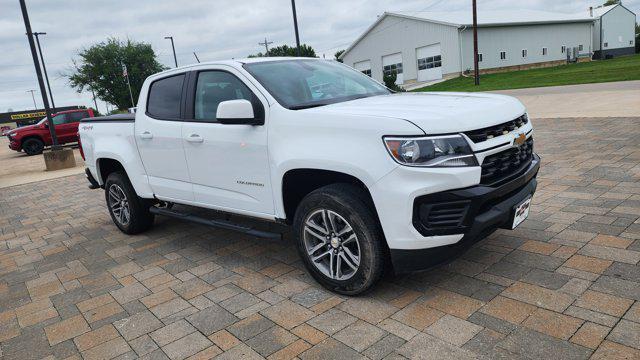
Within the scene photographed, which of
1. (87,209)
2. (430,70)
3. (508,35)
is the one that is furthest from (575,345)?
(508,35)

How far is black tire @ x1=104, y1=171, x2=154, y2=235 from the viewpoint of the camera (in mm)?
5453

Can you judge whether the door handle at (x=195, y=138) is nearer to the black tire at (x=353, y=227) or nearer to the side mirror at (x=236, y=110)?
the side mirror at (x=236, y=110)

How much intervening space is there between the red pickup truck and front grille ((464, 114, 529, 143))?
2035 cm

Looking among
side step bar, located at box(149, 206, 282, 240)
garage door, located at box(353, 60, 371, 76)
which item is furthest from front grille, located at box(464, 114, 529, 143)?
garage door, located at box(353, 60, 371, 76)

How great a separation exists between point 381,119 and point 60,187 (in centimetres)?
942

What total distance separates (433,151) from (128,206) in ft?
13.1

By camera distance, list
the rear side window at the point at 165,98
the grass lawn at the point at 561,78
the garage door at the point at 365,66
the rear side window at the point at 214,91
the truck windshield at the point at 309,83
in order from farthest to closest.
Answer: the garage door at the point at 365,66
the grass lawn at the point at 561,78
the rear side window at the point at 165,98
the rear side window at the point at 214,91
the truck windshield at the point at 309,83

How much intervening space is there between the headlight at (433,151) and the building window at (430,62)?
37.9 m

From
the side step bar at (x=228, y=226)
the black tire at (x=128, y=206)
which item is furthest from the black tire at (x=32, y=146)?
the side step bar at (x=228, y=226)

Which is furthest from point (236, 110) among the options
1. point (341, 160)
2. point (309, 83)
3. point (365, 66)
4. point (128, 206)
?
point (365, 66)

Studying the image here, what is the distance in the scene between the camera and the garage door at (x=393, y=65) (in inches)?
1672

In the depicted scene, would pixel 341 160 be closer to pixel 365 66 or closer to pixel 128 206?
pixel 128 206

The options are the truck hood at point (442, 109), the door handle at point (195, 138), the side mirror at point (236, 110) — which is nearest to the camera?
the truck hood at point (442, 109)

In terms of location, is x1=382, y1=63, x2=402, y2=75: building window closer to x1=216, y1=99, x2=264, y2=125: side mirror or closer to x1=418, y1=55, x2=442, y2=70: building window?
x1=418, y1=55, x2=442, y2=70: building window
